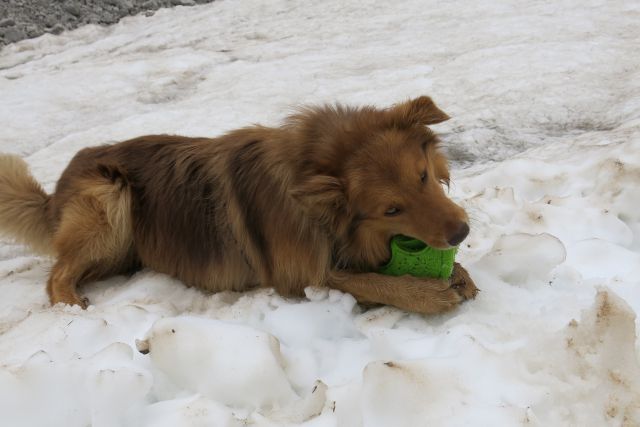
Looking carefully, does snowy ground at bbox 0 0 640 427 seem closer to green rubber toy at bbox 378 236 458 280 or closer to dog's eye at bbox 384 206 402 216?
green rubber toy at bbox 378 236 458 280

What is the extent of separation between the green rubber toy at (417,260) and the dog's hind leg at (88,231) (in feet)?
5.23

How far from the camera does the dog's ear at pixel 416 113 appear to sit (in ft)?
9.13

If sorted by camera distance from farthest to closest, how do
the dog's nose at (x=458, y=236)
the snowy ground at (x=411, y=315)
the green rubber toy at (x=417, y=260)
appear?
the green rubber toy at (x=417, y=260)
the dog's nose at (x=458, y=236)
the snowy ground at (x=411, y=315)

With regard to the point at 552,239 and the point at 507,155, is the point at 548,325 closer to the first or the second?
the point at 552,239

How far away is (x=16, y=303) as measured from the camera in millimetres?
3326

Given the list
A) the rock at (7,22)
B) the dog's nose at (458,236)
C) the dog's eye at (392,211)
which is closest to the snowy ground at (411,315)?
the dog's nose at (458,236)

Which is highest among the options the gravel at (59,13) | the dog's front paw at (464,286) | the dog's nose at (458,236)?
the gravel at (59,13)

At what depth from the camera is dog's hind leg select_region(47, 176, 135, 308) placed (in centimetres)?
337

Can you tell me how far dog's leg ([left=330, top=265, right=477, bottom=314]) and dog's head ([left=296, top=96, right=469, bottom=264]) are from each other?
17 cm

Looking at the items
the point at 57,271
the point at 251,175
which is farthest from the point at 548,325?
the point at 57,271

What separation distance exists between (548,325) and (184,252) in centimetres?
201

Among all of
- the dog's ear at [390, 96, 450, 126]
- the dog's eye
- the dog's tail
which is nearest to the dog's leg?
the dog's eye

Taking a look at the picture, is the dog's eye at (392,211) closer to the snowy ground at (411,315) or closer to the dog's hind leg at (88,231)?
the snowy ground at (411,315)

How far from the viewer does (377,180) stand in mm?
2594
